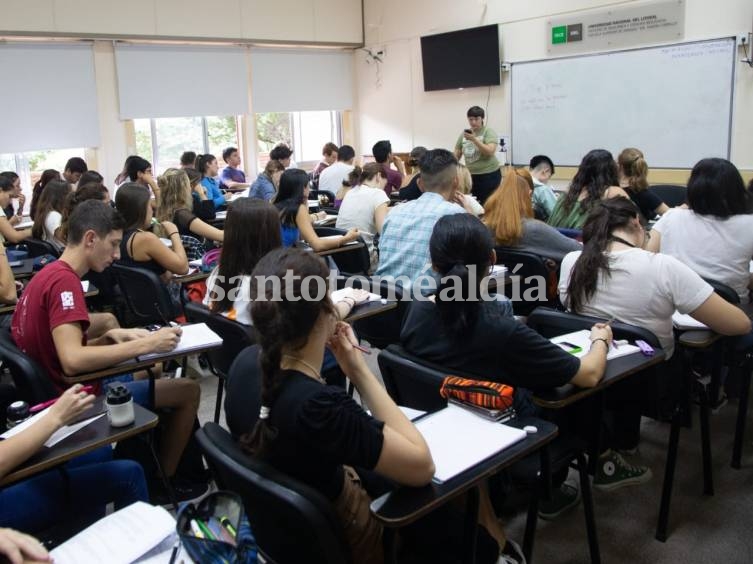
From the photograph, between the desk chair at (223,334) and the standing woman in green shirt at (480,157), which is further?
the standing woman in green shirt at (480,157)

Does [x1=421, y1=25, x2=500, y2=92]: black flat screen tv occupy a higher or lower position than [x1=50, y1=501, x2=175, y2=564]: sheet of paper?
higher

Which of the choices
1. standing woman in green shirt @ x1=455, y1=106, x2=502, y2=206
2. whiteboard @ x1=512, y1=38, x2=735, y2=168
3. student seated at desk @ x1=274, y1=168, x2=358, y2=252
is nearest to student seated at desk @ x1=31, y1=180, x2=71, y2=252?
student seated at desk @ x1=274, y1=168, x2=358, y2=252

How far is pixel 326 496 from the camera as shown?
1.37m

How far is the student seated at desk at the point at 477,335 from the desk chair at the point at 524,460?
0.05m

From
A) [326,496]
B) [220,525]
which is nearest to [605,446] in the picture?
[326,496]

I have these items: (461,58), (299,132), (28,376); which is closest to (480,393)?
(28,376)

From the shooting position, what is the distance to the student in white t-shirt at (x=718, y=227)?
2744 millimetres

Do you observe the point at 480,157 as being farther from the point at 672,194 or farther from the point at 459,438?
the point at 459,438

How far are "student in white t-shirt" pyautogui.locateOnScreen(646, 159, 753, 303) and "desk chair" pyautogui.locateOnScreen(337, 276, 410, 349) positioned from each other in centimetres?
125

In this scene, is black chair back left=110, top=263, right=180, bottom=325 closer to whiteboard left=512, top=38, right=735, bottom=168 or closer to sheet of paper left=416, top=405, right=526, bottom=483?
sheet of paper left=416, top=405, right=526, bottom=483

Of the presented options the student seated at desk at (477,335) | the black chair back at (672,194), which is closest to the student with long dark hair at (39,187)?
the student seated at desk at (477,335)

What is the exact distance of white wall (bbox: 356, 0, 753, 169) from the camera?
604cm

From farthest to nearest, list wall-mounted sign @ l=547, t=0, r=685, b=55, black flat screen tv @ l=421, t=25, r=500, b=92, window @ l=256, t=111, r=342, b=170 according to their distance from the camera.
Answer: window @ l=256, t=111, r=342, b=170
black flat screen tv @ l=421, t=25, r=500, b=92
wall-mounted sign @ l=547, t=0, r=685, b=55

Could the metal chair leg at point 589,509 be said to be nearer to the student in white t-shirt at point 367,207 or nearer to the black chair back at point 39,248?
the student in white t-shirt at point 367,207
